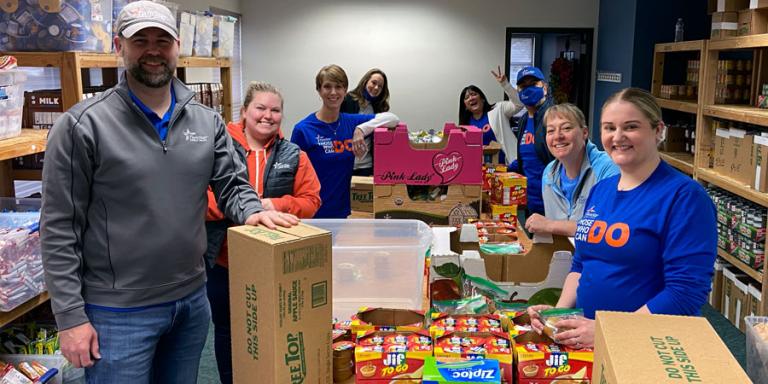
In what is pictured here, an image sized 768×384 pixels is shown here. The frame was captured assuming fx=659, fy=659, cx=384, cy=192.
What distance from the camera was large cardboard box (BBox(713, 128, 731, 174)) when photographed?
4.35 meters

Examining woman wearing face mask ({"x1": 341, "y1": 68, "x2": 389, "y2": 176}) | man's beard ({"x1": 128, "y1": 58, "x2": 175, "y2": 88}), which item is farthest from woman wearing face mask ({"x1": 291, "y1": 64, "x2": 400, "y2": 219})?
man's beard ({"x1": 128, "y1": 58, "x2": 175, "y2": 88})

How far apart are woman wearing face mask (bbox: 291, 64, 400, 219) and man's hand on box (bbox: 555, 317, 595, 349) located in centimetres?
206

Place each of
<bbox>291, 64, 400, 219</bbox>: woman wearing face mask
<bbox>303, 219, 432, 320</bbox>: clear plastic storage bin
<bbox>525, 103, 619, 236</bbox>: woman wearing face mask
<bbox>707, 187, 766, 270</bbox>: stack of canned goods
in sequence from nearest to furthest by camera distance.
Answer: <bbox>303, 219, 432, 320</bbox>: clear plastic storage bin, <bbox>525, 103, 619, 236</bbox>: woman wearing face mask, <bbox>291, 64, 400, 219</bbox>: woman wearing face mask, <bbox>707, 187, 766, 270</bbox>: stack of canned goods

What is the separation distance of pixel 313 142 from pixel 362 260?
1.56 m

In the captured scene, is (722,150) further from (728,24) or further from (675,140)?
(675,140)

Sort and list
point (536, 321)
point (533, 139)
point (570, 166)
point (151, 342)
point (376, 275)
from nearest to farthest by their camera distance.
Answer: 1. point (536, 321)
2. point (151, 342)
3. point (376, 275)
4. point (570, 166)
5. point (533, 139)

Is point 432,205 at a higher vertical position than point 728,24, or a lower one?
lower

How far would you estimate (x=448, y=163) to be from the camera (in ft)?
8.72

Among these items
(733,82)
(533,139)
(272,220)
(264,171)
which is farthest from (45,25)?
(733,82)

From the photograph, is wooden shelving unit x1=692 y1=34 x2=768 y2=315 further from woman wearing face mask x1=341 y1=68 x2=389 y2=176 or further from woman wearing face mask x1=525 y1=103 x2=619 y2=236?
woman wearing face mask x1=341 y1=68 x2=389 y2=176

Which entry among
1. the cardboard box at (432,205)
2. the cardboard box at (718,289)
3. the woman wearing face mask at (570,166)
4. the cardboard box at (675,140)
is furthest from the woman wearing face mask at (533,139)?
the cardboard box at (675,140)

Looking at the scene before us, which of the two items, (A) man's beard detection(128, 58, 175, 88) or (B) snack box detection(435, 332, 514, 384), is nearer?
(B) snack box detection(435, 332, 514, 384)

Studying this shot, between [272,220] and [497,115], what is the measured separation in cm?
451

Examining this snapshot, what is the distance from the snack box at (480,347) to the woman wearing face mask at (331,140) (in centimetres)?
201
